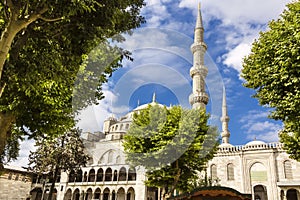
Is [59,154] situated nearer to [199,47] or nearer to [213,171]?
[213,171]

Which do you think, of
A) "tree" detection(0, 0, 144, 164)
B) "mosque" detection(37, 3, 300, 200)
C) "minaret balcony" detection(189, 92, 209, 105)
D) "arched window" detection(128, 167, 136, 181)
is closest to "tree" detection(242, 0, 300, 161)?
"tree" detection(0, 0, 144, 164)

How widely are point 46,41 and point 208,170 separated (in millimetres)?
32595

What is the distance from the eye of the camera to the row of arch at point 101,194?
141ft

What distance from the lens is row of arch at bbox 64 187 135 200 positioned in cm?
4292

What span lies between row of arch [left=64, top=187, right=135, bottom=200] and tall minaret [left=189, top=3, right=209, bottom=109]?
59.4ft

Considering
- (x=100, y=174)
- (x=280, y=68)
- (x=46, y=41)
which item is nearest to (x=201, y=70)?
(x=100, y=174)

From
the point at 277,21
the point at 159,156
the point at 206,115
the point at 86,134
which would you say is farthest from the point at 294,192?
the point at 86,134

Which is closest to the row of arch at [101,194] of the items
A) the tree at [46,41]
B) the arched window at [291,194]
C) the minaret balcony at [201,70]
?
the minaret balcony at [201,70]

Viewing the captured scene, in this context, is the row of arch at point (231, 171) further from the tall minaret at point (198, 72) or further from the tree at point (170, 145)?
the tree at point (170, 145)

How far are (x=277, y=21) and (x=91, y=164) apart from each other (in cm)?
4222

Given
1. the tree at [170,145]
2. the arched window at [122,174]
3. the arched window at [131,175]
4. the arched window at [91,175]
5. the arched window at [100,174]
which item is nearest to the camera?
the tree at [170,145]

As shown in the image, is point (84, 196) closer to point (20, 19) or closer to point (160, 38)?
point (160, 38)

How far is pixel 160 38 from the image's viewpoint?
16.1m

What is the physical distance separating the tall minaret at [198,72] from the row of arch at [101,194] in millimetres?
18098
